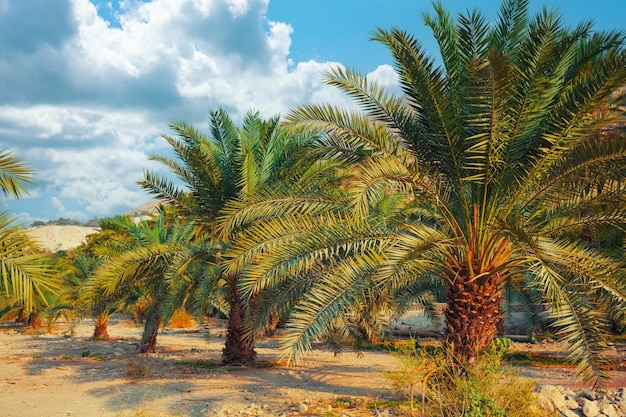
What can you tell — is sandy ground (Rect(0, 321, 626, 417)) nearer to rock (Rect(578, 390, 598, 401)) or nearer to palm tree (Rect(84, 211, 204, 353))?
palm tree (Rect(84, 211, 204, 353))

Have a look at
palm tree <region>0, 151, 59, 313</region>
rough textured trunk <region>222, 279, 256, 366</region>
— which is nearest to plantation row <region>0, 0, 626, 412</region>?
palm tree <region>0, 151, 59, 313</region>

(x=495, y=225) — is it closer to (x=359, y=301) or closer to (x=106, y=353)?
(x=359, y=301)

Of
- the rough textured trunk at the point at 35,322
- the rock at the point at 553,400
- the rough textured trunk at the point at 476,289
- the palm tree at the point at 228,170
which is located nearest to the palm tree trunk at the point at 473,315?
the rough textured trunk at the point at 476,289

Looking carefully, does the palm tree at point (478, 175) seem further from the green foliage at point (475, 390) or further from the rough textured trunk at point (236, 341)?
the rough textured trunk at point (236, 341)

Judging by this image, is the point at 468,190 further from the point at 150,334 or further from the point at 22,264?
the point at 150,334

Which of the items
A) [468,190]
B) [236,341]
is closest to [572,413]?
[468,190]

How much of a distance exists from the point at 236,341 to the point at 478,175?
29.6 feet

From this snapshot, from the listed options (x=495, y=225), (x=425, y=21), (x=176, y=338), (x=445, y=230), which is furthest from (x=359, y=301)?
(x=176, y=338)

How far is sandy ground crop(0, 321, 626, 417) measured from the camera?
9.62m

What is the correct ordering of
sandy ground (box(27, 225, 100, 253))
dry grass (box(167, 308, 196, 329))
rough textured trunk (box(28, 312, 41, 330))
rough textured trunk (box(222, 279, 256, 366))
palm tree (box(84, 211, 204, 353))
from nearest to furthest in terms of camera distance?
palm tree (box(84, 211, 204, 353)), rough textured trunk (box(222, 279, 256, 366)), rough textured trunk (box(28, 312, 41, 330)), dry grass (box(167, 308, 196, 329)), sandy ground (box(27, 225, 100, 253))

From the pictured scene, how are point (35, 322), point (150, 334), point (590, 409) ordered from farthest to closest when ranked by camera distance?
point (35, 322) → point (150, 334) → point (590, 409)

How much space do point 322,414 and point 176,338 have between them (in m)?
18.6

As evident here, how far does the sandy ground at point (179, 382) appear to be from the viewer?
962 centimetres

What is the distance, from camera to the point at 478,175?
27.1ft
